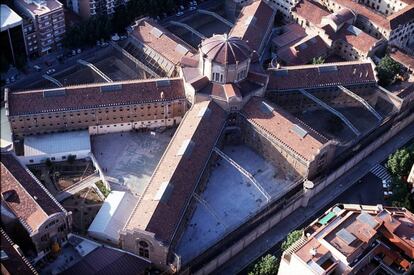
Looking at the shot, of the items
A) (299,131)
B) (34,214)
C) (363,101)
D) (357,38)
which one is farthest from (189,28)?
(34,214)

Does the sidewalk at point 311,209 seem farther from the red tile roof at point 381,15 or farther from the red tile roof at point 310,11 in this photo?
the red tile roof at point 310,11

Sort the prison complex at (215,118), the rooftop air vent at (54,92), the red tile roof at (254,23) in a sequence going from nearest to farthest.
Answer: the prison complex at (215,118) < the rooftop air vent at (54,92) < the red tile roof at (254,23)

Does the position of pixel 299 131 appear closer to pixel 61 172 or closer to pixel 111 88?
pixel 111 88

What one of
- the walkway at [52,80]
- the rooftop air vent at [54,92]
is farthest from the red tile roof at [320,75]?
the walkway at [52,80]

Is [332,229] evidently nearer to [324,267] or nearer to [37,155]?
[324,267]

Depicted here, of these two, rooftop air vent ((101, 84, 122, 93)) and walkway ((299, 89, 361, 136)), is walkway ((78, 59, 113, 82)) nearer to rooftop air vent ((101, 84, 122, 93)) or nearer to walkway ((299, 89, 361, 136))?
A: rooftop air vent ((101, 84, 122, 93))

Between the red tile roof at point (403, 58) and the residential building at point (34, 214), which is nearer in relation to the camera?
the residential building at point (34, 214)
